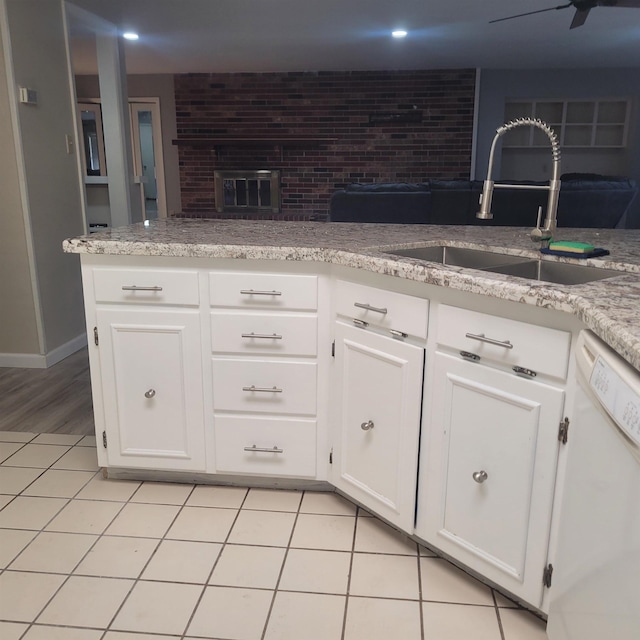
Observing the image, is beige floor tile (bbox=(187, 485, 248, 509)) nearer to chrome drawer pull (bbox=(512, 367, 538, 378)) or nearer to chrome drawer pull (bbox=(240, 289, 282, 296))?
chrome drawer pull (bbox=(240, 289, 282, 296))

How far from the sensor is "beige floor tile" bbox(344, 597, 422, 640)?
1.39m

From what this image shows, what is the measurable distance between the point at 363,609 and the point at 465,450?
0.48 meters

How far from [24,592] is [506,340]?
1385 mm

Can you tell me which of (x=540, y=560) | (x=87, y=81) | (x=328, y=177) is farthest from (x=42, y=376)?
(x=87, y=81)

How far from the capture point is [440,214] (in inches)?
185

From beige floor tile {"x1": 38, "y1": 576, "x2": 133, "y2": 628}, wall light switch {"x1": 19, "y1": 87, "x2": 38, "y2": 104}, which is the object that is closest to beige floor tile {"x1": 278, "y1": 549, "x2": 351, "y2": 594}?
beige floor tile {"x1": 38, "y1": 576, "x2": 133, "y2": 628}

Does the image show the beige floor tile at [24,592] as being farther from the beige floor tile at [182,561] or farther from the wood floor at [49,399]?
the wood floor at [49,399]

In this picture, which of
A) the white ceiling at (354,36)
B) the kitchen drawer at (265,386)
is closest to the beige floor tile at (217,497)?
the kitchen drawer at (265,386)

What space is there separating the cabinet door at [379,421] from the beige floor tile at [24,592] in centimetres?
88

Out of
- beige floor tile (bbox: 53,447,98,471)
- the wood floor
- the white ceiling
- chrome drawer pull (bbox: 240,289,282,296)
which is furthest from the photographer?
the white ceiling

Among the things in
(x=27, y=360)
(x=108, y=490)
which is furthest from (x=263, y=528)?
(x=27, y=360)

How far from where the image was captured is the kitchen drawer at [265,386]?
6.16ft

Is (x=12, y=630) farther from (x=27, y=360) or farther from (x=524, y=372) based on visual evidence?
(x=27, y=360)

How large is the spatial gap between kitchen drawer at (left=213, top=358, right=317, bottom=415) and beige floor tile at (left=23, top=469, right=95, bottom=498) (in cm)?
60
